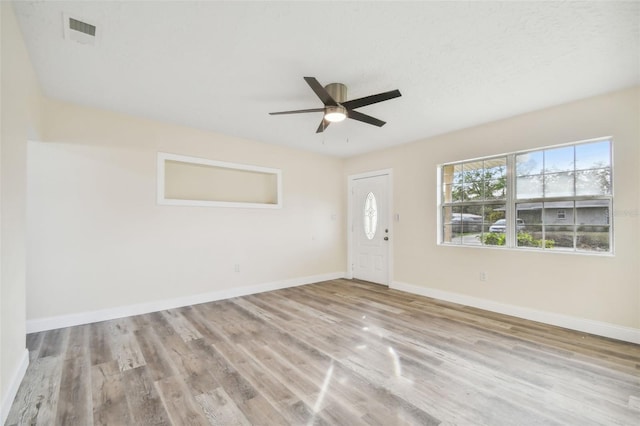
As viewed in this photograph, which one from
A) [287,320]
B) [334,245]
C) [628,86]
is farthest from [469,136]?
[287,320]

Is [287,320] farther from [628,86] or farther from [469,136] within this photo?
[628,86]

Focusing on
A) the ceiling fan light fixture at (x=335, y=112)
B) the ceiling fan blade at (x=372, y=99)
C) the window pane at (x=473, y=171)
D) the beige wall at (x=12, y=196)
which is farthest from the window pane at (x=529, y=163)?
the beige wall at (x=12, y=196)

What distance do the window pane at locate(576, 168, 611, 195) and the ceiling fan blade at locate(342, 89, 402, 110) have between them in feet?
8.44

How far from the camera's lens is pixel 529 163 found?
11.9 feet

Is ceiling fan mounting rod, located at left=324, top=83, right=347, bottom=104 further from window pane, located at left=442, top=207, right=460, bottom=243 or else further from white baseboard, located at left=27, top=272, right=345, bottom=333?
white baseboard, located at left=27, top=272, right=345, bottom=333

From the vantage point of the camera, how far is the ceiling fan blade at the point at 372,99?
2439 mm

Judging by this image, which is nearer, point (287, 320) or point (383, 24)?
point (383, 24)

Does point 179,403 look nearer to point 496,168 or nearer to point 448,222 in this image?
point 448,222

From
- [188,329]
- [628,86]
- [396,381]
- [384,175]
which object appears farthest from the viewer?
[384,175]

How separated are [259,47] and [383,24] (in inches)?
38.6

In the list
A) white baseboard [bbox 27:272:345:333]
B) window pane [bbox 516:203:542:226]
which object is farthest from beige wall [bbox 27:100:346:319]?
window pane [bbox 516:203:542:226]

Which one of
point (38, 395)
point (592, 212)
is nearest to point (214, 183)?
point (38, 395)

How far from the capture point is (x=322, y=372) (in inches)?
90.0

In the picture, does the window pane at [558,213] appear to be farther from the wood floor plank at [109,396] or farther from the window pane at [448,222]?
the wood floor plank at [109,396]
